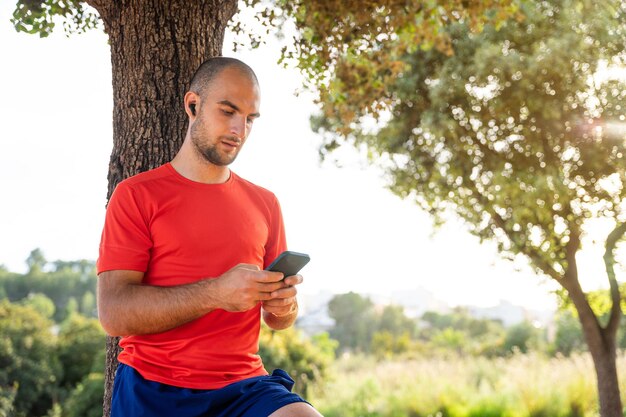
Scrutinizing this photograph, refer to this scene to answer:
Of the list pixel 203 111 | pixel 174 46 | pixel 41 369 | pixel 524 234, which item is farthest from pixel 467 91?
pixel 41 369

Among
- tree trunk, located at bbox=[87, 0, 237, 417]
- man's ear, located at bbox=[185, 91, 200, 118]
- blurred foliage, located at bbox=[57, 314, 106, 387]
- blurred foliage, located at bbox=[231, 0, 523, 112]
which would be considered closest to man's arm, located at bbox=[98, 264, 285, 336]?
man's ear, located at bbox=[185, 91, 200, 118]

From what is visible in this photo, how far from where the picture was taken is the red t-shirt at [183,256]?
238 cm

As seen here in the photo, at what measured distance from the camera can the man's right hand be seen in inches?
86.1

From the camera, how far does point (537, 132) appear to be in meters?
9.69

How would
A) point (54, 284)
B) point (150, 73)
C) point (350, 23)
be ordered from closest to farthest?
point (150, 73)
point (350, 23)
point (54, 284)

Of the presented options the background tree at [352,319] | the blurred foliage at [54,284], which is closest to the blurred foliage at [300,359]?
the background tree at [352,319]

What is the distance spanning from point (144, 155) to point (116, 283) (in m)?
1.48

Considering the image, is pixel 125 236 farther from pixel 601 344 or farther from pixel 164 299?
pixel 601 344

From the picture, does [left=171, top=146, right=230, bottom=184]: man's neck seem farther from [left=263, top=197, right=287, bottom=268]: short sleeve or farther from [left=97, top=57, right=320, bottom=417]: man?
[left=263, top=197, right=287, bottom=268]: short sleeve

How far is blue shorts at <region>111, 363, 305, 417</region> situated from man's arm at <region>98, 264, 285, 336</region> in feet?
0.66

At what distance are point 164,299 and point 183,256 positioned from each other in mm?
201

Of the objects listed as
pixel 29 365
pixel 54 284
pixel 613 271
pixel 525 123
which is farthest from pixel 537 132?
pixel 54 284

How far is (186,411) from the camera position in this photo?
91.3 inches

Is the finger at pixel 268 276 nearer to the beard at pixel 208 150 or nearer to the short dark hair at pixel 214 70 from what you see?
the beard at pixel 208 150
